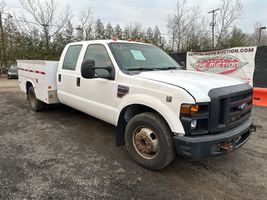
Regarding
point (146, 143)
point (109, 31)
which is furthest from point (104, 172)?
point (109, 31)

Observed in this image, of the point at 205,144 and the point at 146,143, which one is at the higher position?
the point at 205,144

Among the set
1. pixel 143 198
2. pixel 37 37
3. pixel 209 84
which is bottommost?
pixel 143 198

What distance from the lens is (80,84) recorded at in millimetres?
4320

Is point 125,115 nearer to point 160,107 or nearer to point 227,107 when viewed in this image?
point 160,107

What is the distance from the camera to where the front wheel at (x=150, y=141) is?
2826mm

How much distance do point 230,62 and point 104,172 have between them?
7.34 m

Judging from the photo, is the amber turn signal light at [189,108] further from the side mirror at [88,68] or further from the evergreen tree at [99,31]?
the evergreen tree at [99,31]

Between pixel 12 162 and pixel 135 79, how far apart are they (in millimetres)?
2268

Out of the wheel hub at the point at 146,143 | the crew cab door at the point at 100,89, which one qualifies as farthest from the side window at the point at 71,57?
the wheel hub at the point at 146,143

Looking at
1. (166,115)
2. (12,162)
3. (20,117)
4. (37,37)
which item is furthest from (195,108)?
(37,37)

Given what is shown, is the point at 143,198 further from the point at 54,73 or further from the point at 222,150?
the point at 54,73

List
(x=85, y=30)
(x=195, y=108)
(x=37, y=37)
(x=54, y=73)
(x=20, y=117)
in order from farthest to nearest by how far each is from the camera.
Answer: (x=85, y=30) → (x=37, y=37) → (x=20, y=117) → (x=54, y=73) → (x=195, y=108)

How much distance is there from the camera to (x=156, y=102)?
288 cm

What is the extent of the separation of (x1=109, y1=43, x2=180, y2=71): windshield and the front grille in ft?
4.59
